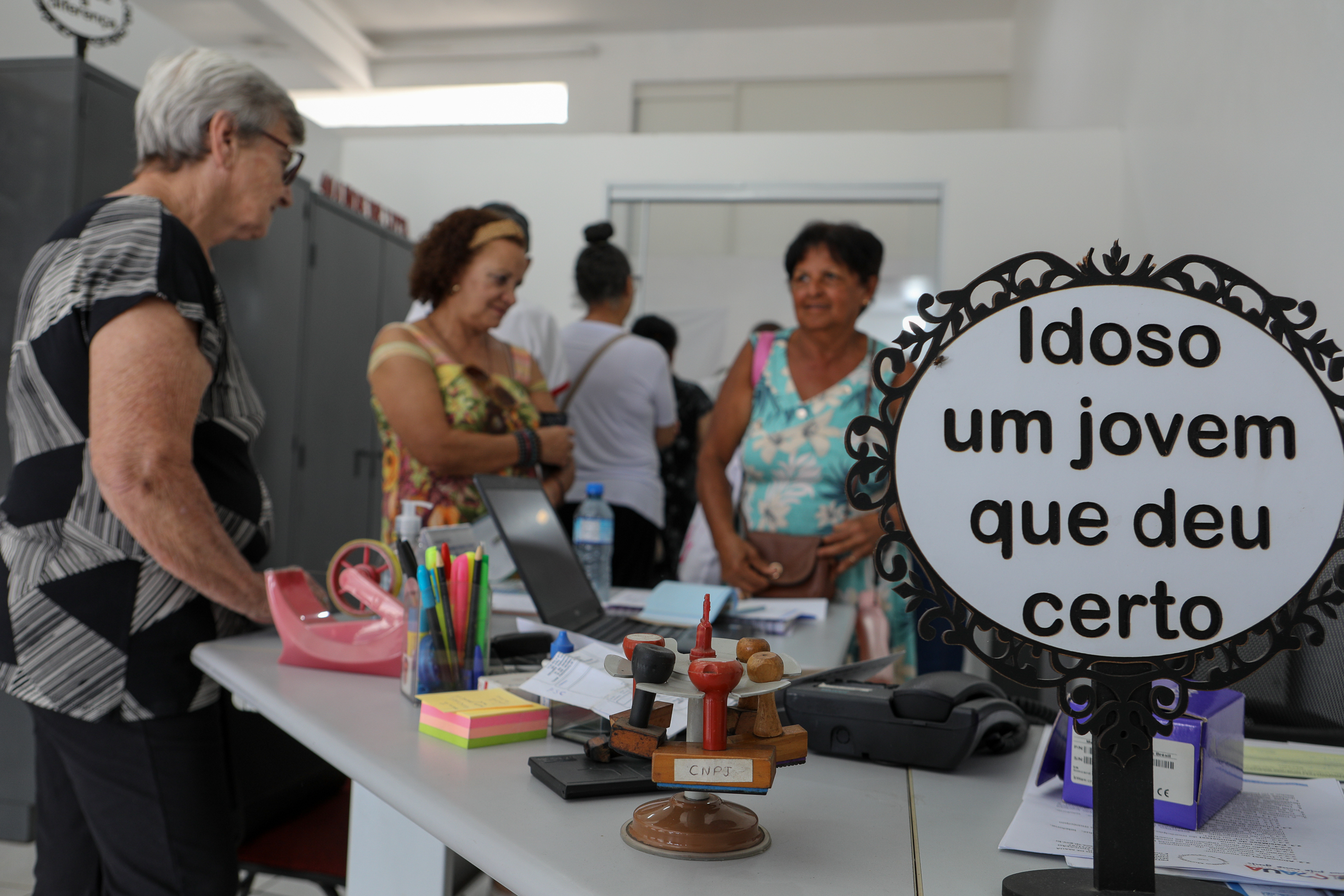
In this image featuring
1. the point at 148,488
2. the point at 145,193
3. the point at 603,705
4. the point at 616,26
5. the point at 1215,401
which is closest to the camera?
the point at 1215,401

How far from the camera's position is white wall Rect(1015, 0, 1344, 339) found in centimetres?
153

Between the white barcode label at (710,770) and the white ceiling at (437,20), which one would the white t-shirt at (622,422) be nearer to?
the white barcode label at (710,770)

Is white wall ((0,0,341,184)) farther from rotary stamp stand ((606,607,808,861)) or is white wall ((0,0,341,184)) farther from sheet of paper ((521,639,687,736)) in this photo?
rotary stamp stand ((606,607,808,861))

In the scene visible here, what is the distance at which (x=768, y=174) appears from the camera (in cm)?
451

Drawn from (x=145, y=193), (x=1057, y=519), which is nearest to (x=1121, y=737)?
(x=1057, y=519)

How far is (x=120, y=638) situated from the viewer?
1.23 metres

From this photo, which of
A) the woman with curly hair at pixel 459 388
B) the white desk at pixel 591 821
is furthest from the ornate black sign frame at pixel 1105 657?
the woman with curly hair at pixel 459 388

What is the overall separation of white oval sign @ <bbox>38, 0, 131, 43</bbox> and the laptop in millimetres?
2119

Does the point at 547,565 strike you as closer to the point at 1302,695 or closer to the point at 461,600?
the point at 461,600

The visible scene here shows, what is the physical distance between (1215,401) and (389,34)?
797 centimetres

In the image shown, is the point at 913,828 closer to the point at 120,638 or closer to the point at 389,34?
the point at 120,638

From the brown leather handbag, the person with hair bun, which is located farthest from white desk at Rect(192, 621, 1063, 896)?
the person with hair bun

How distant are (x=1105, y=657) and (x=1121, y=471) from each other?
0.40 feet

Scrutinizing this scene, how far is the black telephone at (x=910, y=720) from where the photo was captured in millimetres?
928
